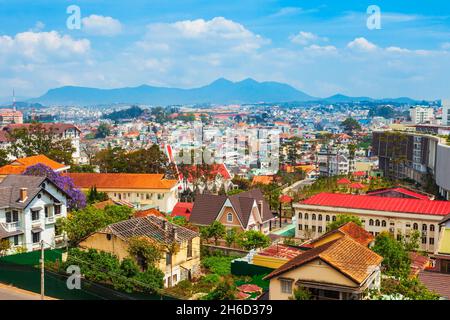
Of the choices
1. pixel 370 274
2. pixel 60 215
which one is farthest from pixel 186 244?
pixel 370 274

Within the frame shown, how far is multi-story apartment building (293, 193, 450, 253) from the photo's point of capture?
1491 centimetres

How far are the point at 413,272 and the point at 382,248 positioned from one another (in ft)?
2.45

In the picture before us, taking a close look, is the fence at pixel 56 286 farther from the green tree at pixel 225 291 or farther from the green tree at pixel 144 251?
the green tree at pixel 225 291

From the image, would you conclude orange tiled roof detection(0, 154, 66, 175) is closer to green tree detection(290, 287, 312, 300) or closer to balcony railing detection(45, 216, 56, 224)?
balcony railing detection(45, 216, 56, 224)

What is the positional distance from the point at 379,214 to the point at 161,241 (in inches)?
319

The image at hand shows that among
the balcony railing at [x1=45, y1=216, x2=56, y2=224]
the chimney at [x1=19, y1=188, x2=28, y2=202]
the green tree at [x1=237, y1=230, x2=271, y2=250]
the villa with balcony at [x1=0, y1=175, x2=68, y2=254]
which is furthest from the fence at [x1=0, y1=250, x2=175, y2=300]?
the green tree at [x1=237, y1=230, x2=271, y2=250]

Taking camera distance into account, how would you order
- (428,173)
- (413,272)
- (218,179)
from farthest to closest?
(428,173) < (218,179) < (413,272)

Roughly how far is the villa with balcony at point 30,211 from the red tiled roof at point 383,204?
7905mm

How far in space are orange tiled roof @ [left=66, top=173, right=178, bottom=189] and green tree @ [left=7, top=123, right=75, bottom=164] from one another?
202 inches

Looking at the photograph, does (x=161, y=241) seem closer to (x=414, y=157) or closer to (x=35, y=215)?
(x=35, y=215)

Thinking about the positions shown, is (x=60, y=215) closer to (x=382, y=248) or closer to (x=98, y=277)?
(x=98, y=277)

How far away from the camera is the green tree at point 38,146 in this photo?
80.3 feet

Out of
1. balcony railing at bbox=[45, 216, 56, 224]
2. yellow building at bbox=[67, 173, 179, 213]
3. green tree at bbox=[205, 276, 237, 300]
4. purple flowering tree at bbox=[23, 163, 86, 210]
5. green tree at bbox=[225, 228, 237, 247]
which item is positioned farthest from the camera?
yellow building at bbox=[67, 173, 179, 213]
